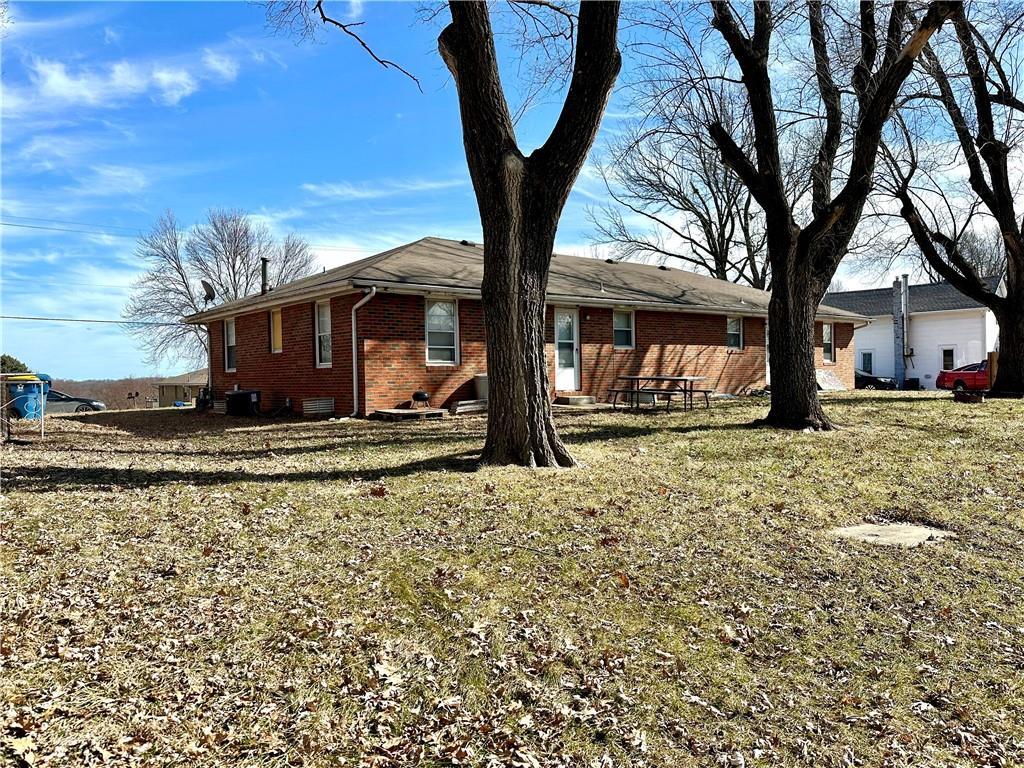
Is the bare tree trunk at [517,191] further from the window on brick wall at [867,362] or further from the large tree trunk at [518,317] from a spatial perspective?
the window on brick wall at [867,362]

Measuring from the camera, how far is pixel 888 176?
17703 millimetres

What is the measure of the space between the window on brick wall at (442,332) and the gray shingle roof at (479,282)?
0.62 meters

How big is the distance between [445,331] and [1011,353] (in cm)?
1485

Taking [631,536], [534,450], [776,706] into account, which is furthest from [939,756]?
[534,450]

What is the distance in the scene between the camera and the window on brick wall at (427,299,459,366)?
14.9 meters

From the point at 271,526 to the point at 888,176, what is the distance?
708 inches

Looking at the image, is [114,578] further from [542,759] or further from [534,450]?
[534,450]

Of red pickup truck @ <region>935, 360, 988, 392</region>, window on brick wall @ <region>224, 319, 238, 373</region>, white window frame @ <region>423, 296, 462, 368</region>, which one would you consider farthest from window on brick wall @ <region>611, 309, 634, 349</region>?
red pickup truck @ <region>935, 360, 988, 392</region>

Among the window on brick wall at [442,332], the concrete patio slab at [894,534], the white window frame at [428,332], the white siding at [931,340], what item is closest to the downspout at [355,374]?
the white window frame at [428,332]

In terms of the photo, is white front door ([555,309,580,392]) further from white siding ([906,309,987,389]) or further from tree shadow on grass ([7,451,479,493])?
white siding ([906,309,987,389])

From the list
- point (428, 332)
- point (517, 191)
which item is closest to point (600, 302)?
point (428, 332)

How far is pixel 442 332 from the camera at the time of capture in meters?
15.1

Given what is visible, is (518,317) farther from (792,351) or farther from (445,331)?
(445,331)

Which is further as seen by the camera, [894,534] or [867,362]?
[867,362]
